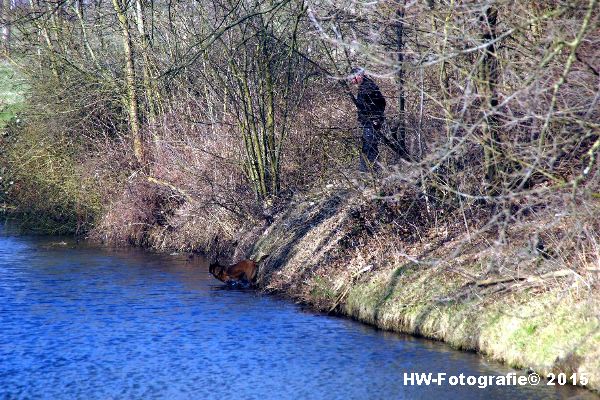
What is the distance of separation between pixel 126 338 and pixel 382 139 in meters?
5.08

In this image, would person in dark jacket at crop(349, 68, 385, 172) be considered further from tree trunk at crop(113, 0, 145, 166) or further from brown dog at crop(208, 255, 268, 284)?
tree trunk at crop(113, 0, 145, 166)

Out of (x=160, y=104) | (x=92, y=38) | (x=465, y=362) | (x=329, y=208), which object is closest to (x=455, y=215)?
(x=329, y=208)

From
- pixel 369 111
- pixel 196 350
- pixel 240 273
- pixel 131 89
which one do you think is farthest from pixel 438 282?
pixel 131 89

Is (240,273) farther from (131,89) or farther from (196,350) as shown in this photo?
(131,89)

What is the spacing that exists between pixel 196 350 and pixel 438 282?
138 inches

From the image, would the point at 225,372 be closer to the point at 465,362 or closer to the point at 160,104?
the point at 465,362

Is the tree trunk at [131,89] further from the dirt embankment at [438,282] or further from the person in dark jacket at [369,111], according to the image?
the person in dark jacket at [369,111]

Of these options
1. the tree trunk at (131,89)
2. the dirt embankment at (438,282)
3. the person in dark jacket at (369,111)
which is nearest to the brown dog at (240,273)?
the dirt embankment at (438,282)

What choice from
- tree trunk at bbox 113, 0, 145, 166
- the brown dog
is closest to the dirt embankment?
the brown dog

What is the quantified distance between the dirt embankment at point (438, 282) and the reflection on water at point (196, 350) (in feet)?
1.19

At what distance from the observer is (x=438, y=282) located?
1316 cm

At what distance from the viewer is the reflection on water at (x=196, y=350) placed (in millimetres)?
10273

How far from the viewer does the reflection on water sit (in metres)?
10.3

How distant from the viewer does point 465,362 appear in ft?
36.3
